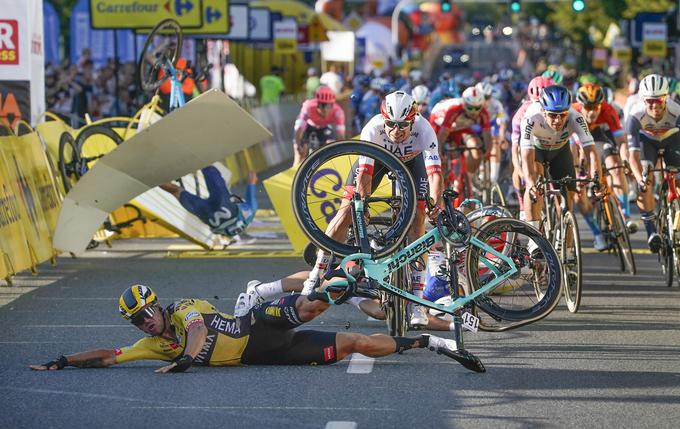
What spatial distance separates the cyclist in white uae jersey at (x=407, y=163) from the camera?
34.2ft

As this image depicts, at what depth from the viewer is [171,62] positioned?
741 inches

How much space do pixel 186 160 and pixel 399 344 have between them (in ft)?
18.7

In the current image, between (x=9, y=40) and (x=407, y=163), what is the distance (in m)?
8.57

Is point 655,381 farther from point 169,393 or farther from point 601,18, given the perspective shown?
point 601,18

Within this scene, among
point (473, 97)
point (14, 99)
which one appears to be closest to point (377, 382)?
point (473, 97)

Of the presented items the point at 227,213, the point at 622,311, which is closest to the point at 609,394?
the point at 622,311

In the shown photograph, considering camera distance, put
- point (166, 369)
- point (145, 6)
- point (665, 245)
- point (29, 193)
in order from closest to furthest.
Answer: point (166, 369)
point (665, 245)
point (29, 193)
point (145, 6)

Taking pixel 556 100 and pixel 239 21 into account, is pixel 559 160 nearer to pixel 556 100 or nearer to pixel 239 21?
pixel 556 100

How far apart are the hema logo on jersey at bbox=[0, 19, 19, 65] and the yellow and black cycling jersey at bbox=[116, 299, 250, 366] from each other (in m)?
9.99

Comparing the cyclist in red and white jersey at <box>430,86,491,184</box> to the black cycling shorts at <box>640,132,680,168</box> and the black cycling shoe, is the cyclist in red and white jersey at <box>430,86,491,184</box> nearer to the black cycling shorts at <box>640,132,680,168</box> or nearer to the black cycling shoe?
the black cycling shorts at <box>640,132,680,168</box>

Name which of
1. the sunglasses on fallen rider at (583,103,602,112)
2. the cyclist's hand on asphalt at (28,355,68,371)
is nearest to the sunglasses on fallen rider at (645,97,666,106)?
the sunglasses on fallen rider at (583,103,602,112)

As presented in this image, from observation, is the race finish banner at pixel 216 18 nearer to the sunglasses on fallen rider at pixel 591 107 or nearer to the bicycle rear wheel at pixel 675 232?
the sunglasses on fallen rider at pixel 591 107

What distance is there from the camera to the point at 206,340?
30.4 feet

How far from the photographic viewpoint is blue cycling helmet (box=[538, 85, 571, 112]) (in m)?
12.4
